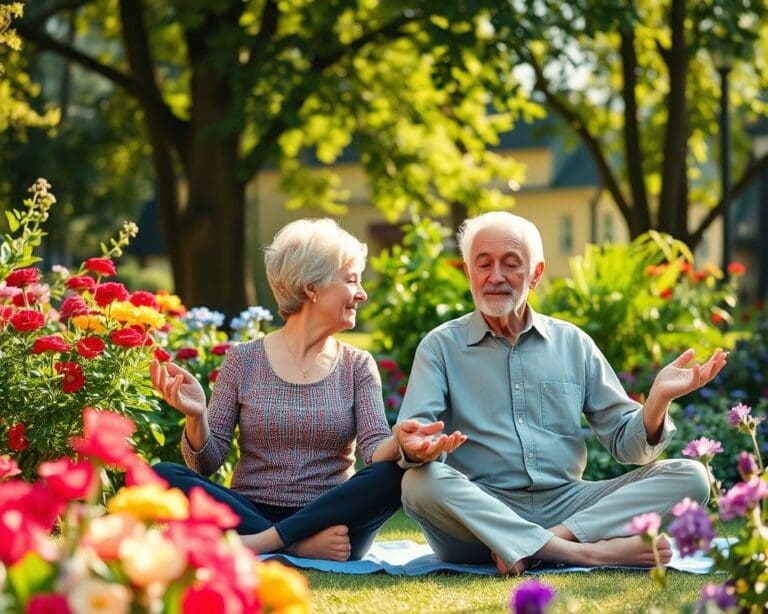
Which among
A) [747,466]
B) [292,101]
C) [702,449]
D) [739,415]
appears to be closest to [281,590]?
[747,466]

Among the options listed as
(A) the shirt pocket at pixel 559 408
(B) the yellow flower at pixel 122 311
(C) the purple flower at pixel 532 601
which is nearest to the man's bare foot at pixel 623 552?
(A) the shirt pocket at pixel 559 408

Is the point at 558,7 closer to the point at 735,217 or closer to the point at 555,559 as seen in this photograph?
the point at 555,559

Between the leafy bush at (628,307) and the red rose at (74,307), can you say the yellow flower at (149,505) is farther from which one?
the leafy bush at (628,307)

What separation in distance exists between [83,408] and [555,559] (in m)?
1.96

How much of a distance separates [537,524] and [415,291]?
3.62 meters

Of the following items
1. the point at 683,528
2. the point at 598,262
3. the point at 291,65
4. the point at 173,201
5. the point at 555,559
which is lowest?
the point at 555,559

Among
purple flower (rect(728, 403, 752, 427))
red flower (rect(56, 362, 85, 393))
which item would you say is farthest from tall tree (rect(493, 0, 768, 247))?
purple flower (rect(728, 403, 752, 427))

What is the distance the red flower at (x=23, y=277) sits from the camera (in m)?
5.23

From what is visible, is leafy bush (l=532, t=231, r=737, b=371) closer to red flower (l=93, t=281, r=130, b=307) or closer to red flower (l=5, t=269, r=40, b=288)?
red flower (l=93, t=281, r=130, b=307)

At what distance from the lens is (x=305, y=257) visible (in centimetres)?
495

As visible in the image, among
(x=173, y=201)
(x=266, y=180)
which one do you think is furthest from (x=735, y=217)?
(x=173, y=201)

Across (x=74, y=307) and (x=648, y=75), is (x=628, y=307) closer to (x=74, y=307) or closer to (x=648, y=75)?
(x=74, y=307)

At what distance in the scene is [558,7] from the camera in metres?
13.0

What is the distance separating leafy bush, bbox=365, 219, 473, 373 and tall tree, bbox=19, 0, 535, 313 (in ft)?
14.8
